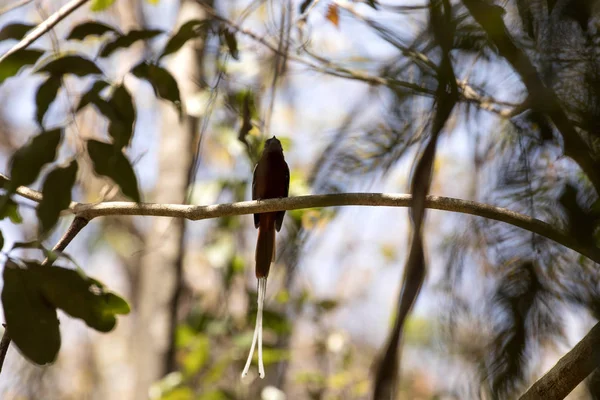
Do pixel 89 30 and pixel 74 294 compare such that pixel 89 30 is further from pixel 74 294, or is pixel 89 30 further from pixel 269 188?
pixel 269 188

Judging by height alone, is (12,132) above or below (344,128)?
above

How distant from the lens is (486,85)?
4.87 feet

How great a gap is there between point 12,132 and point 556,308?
6873 mm

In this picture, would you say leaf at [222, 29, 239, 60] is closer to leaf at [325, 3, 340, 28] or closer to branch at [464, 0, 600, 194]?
leaf at [325, 3, 340, 28]

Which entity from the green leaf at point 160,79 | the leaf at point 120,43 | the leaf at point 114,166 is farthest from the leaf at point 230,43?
the leaf at point 114,166

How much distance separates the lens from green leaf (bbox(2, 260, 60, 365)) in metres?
1.35

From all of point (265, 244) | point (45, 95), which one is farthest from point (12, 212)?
point (265, 244)

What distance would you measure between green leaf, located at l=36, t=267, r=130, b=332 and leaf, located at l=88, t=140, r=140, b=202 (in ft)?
0.76

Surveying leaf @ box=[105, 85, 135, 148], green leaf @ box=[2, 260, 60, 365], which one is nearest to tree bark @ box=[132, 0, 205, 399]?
leaf @ box=[105, 85, 135, 148]

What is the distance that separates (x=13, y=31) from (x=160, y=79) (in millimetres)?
380

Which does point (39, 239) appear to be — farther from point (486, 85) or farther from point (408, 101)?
point (486, 85)

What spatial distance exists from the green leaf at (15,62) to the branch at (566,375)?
1348mm

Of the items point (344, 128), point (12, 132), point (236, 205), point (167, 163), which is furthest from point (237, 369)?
point (12, 132)

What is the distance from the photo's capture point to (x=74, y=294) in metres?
1.41
